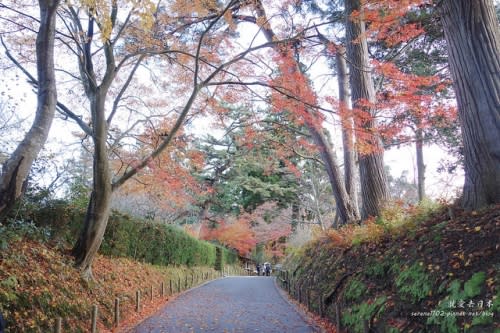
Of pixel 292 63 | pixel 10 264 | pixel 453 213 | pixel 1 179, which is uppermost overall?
pixel 292 63

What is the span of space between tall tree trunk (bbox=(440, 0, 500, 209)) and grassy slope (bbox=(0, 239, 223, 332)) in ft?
24.6

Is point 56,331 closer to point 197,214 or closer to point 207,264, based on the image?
point 207,264

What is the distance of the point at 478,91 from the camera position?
6.30 m

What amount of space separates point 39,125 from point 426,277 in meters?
6.48

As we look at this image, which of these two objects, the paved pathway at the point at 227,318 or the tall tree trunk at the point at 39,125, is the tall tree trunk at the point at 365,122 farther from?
the tall tree trunk at the point at 39,125

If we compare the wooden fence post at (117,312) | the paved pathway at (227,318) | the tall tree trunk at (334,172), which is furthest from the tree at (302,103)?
the wooden fence post at (117,312)

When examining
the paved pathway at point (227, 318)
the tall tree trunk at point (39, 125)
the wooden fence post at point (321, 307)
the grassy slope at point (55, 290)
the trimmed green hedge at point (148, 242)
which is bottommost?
the paved pathway at point (227, 318)

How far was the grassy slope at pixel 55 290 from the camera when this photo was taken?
6035mm

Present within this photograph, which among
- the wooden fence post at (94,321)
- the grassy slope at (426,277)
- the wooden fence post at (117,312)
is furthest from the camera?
the wooden fence post at (117,312)

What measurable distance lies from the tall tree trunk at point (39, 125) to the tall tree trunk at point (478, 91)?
7.22 m

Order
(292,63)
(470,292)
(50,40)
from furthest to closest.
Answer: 1. (292,63)
2. (50,40)
3. (470,292)

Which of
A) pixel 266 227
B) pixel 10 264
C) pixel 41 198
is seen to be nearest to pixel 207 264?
pixel 266 227

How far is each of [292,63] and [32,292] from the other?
10331mm

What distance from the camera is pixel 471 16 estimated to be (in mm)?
6473
